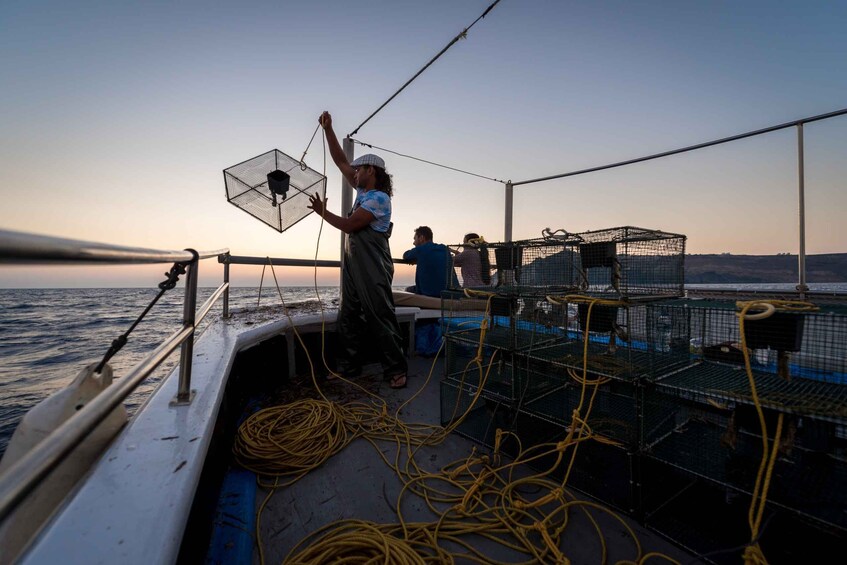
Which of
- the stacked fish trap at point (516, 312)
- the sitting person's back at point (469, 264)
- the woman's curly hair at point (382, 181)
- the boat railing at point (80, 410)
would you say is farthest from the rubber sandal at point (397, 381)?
the boat railing at point (80, 410)

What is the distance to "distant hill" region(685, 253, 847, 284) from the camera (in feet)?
10.4

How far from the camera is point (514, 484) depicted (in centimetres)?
162

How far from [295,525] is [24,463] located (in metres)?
1.22

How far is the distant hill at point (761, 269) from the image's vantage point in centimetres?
318

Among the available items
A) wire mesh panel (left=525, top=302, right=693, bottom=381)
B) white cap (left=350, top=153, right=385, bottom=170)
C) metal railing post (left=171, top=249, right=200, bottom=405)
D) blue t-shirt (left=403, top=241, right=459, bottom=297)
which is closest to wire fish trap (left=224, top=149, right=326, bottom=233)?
white cap (left=350, top=153, right=385, bottom=170)

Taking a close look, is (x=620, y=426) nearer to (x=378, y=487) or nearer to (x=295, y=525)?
(x=378, y=487)

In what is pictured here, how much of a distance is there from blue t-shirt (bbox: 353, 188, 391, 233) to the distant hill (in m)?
1.99

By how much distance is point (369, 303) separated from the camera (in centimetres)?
265

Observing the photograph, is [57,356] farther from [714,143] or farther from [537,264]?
[714,143]

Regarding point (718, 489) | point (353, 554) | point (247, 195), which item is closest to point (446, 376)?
point (353, 554)

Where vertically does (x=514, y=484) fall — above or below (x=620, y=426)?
below

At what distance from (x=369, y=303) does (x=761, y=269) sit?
15.3 metres

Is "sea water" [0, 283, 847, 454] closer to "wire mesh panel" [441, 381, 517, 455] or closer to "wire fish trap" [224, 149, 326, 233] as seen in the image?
"wire fish trap" [224, 149, 326, 233]

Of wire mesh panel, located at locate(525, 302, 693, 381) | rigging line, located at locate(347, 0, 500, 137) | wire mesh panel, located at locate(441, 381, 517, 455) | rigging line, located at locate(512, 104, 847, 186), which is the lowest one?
wire mesh panel, located at locate(441, 381, 517, 455)
